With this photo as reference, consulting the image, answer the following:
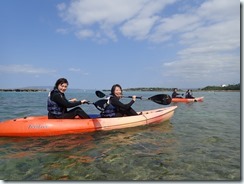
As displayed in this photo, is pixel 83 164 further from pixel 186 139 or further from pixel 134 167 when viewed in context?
pixel 186 139

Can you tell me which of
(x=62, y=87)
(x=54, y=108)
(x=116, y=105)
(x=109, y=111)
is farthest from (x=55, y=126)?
(x=116, y=105)

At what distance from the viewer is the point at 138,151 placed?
19.9 ft

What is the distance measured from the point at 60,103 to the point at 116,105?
75.0 inches

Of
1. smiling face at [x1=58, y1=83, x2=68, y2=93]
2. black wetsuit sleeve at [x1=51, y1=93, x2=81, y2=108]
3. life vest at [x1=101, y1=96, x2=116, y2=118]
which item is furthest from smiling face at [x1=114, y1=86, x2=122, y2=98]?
smiling face at [x1=58, y1=83, x2=68, y2=93]

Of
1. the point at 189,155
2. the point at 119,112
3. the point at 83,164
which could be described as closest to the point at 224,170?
the point at 189,155

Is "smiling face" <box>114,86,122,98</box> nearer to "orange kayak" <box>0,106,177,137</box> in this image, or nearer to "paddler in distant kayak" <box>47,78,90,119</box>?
"orange kayak" <box>0,106,177,137</box>

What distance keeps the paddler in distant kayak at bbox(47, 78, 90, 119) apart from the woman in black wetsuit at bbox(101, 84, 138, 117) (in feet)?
3.44

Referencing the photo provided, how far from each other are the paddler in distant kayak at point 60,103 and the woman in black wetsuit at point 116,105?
1050mm

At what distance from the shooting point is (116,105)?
8.59 meters

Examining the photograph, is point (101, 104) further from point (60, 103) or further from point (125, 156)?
point (125, 156)

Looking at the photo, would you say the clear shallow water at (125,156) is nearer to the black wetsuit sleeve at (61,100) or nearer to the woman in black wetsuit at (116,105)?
the woman in black wetsuit at (116,105)

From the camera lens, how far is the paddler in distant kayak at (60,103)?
7.60 metres

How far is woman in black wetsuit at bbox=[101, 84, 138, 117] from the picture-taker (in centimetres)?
853

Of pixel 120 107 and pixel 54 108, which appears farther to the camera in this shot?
pixel 120 107
